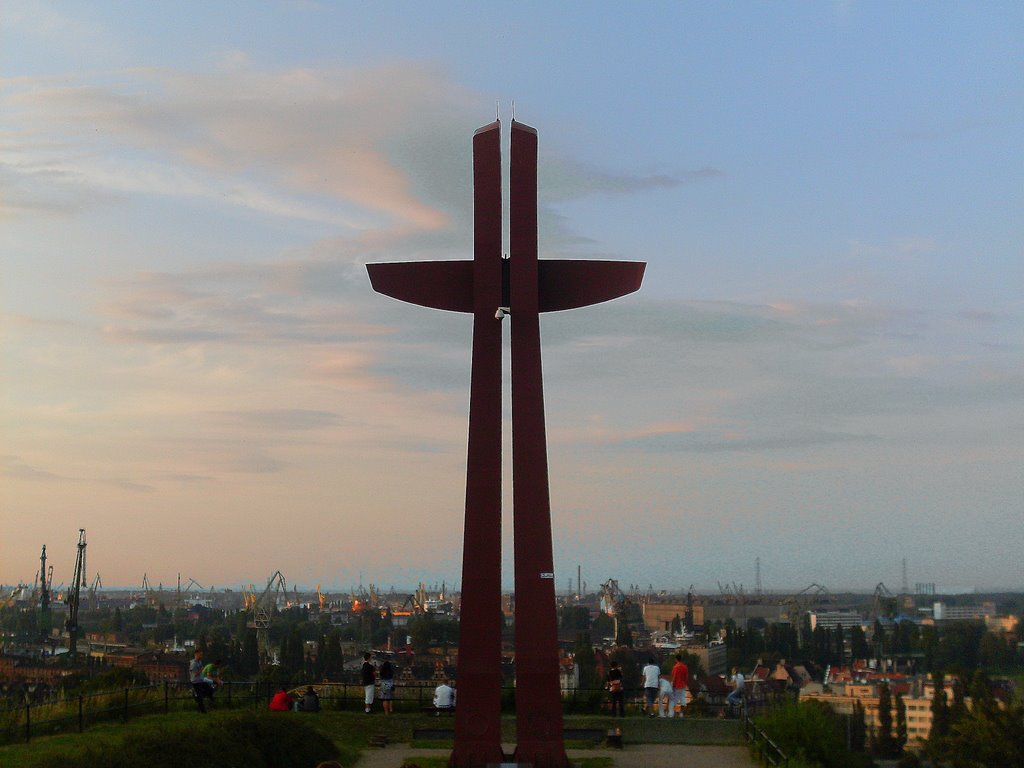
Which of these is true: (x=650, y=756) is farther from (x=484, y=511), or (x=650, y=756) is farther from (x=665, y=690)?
(x=484, y=511)

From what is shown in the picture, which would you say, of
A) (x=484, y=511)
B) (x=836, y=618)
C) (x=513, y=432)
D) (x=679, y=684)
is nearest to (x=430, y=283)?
(x=513, y=432)

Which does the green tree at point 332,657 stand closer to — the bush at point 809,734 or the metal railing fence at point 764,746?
the metal railing fence at point 764,746

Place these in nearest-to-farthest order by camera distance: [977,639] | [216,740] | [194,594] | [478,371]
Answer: [216,740] → [478,371] → [977,639] → [194,594]

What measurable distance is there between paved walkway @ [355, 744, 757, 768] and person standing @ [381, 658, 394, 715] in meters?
2.44

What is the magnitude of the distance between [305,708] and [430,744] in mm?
3342

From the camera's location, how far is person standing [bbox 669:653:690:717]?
2016 centimetres

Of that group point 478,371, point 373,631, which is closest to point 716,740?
point 478,371

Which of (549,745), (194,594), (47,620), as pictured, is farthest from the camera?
(194,594)

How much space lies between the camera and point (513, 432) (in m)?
16.4

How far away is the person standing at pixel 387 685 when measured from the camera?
2059 centimetres

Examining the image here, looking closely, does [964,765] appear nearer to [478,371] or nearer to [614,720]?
[614,720]

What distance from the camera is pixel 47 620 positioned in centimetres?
6078

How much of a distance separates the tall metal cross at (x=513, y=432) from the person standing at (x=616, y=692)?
472cm

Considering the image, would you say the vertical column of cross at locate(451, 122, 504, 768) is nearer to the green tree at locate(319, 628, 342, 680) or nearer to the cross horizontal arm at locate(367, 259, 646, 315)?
the cross horizontal arm at locate(367, 259, 646, 315)
